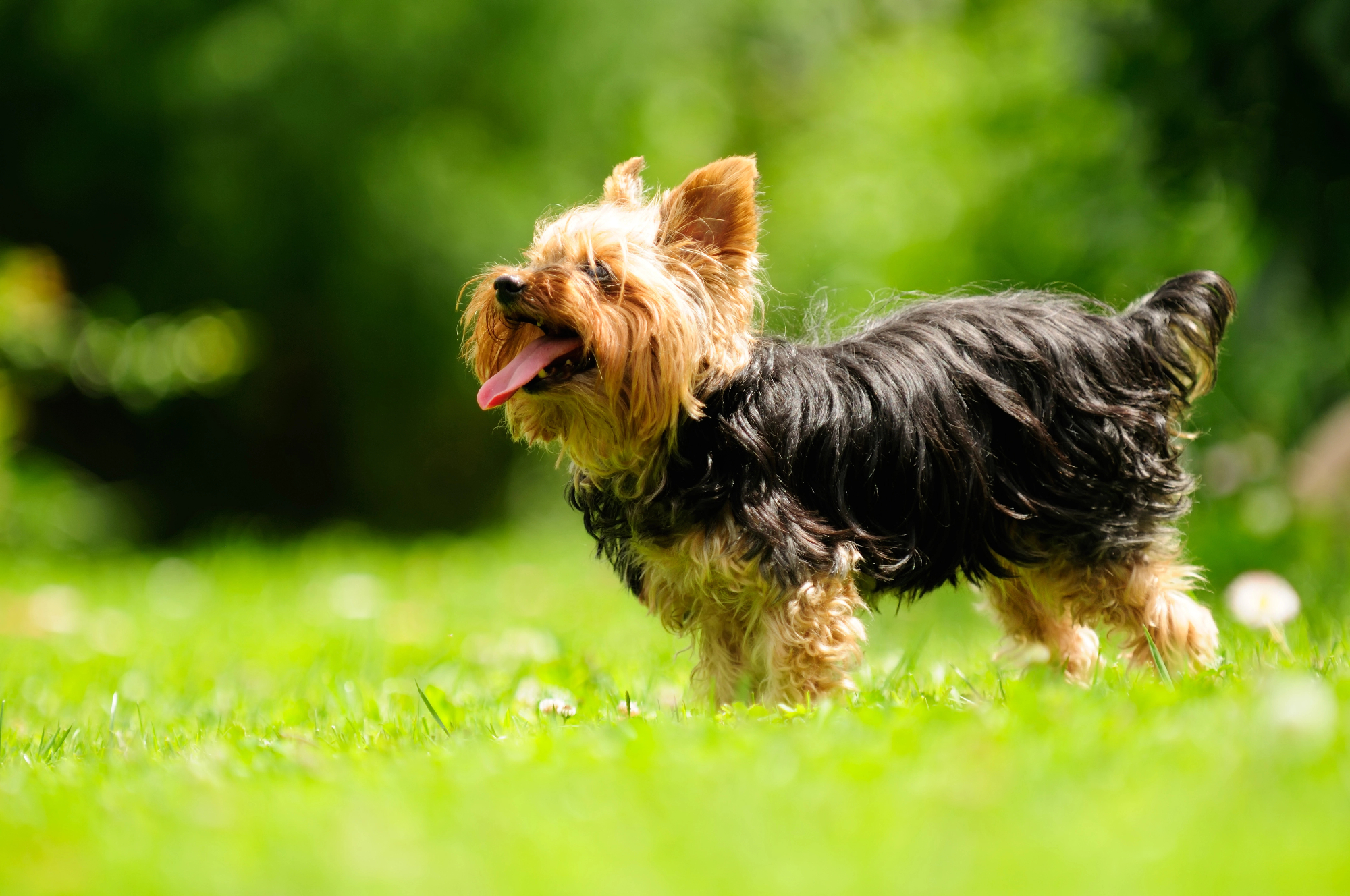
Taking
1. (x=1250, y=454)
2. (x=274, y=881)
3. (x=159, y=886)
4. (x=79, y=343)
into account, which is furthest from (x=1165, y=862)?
(x=79, y=343)

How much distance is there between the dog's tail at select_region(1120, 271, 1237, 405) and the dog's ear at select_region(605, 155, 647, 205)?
1516 millimetres

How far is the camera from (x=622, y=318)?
3.38 m

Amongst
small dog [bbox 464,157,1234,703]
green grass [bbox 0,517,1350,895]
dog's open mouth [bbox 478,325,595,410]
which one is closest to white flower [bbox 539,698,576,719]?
green grass [bbox 0,517,1350,895]

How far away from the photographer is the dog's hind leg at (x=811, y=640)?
11.1 feet

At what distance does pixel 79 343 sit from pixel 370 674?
22.8 ft

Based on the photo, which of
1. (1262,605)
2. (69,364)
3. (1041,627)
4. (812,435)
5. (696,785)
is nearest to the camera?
(696,785)

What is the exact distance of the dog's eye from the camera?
345 cm

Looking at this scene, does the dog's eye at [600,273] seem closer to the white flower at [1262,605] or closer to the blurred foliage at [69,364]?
the white flower at [1262,605]

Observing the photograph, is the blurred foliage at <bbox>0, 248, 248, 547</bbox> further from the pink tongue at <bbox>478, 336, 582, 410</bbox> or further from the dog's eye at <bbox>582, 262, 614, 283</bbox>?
the dog's eye at <bbox>582, 262, 614, 283</bbox>

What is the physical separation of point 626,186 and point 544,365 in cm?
79

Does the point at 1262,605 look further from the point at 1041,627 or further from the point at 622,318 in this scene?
the point at 622,318

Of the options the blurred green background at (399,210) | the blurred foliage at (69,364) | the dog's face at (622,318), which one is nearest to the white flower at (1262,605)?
the dog's face at (622,318)

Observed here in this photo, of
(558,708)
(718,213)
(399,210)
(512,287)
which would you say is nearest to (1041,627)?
(558,708)

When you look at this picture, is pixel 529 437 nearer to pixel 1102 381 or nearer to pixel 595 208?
pixel 595 208
